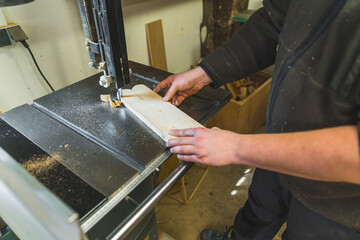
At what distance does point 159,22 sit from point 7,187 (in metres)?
1.61

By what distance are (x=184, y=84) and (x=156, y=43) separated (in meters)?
1.01

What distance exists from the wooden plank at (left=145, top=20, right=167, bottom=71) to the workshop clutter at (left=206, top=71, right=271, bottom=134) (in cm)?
69

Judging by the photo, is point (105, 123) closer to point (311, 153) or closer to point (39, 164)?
point (39, 164)

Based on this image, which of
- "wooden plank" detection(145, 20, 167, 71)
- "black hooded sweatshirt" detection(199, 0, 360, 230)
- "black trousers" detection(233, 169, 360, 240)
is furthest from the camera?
"wooden plank" detection(145, 20, 167, 71)

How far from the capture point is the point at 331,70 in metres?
0.64

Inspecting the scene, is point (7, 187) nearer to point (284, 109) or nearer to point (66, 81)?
point (284, 109)

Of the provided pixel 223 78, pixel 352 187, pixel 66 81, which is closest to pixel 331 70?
pixel 352 187

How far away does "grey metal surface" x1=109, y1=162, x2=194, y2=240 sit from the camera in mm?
615

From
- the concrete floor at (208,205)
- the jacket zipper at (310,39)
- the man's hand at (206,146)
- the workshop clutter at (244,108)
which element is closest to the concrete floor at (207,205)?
the concrete floor at (208,205)

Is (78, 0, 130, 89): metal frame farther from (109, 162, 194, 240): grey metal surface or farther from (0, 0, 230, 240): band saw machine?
(109, 162, 194, 240): grey metal surface

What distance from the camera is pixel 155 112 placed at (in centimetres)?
93

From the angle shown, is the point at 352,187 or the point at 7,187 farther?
the point at 352,187

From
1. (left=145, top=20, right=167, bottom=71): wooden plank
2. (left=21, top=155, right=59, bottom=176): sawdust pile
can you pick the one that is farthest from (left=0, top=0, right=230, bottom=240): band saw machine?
(left=145, top=20, right=167, bottom=71): wooden plank

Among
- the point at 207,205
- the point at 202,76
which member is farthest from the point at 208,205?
the point at 202,76
